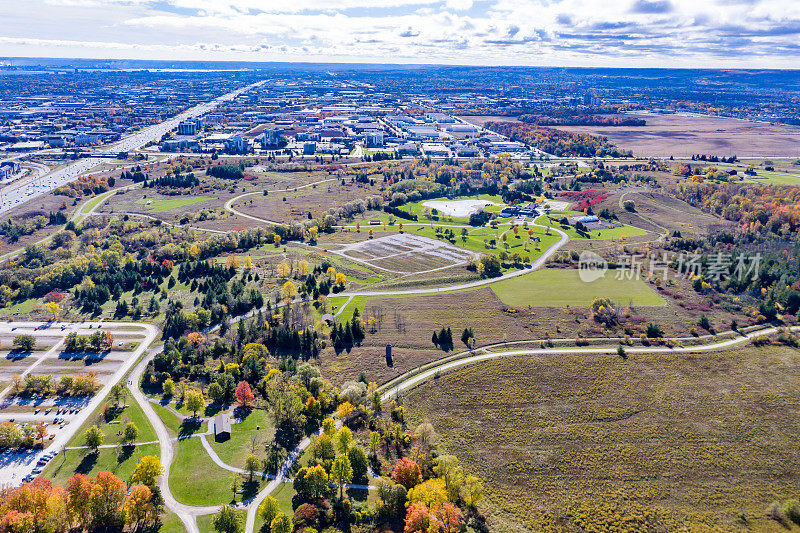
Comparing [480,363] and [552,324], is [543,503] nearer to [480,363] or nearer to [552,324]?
[480,363]

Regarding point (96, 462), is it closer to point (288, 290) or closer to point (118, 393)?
point (118, 393)

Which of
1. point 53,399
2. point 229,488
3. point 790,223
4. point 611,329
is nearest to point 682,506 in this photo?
point 611,329

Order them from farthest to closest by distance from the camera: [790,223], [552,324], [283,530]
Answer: [790,223] → [552,324] → [283,530]

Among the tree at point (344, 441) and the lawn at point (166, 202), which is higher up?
the lawn at point (166, 202)

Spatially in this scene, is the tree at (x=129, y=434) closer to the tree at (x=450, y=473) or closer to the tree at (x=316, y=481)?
the tree at (x=316, y=481)

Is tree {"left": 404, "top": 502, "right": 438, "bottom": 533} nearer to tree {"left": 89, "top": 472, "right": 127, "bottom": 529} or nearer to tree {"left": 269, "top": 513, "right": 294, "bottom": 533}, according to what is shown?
tree {"left": 269, "top": 513, "right": 294, "bottom": 533}

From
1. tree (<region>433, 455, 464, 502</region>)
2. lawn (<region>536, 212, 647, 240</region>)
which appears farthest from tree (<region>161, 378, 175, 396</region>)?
lawn (<region>536, 212, 647, 240</region>)

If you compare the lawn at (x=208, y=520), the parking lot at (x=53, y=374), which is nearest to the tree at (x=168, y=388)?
the parking lot at (x=53, y=374)
